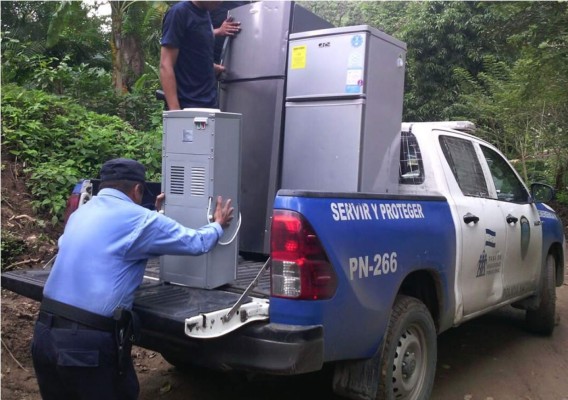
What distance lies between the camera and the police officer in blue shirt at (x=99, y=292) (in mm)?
2602

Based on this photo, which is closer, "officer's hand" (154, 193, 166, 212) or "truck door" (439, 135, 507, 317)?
"officer's hand" (154, 193, 166, 212)

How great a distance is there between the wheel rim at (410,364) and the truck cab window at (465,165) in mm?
1302

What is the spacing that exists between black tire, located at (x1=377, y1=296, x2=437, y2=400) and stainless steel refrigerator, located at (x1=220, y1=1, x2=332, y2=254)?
1223 mm

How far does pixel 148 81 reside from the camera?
1210 cm

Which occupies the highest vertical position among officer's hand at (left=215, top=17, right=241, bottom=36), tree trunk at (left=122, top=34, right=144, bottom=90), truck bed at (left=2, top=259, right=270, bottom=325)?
tree trunk at (left=122, top=34, right=144, bottom=90)

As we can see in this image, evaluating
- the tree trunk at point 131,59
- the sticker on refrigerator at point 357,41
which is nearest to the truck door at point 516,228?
the sticker on refrigerator at point 357,41

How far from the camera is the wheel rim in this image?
3.40m

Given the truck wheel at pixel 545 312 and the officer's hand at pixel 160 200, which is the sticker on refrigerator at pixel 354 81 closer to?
the officer's hand at pixel 160 200

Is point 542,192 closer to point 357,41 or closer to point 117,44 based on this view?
point 357,41

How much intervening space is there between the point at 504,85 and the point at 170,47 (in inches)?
472

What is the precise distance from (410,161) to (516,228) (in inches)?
51.3

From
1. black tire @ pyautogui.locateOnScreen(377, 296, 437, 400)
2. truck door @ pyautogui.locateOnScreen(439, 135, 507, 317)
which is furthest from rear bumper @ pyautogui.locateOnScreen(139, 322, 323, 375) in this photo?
truck door @ pyautogui.locateOnScreen(439, 135, 507, 317)

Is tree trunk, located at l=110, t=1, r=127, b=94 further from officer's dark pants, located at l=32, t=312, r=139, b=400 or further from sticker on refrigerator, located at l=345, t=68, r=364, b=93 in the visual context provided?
officer's dark pants, located at l=32, t=312, r=139, b=400

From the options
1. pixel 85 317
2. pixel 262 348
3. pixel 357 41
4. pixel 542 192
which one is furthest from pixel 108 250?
pixel 542 192
